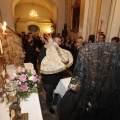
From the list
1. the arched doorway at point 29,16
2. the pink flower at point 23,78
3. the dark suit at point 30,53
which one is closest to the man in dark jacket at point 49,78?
the pink flower at point 23,78

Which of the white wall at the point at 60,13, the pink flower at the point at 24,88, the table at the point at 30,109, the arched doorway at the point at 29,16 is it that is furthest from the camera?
the arched doorway at the point at 29,16

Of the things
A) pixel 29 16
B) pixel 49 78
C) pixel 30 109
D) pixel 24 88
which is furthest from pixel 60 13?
pixel 30 109

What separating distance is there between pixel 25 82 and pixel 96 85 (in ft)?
3.44

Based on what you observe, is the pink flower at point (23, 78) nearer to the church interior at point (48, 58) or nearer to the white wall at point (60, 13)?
the church interior at point (48, 58)

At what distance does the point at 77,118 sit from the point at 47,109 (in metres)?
1.24

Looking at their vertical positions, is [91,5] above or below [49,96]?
above

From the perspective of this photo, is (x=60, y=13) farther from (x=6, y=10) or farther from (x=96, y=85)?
(x=96, y=85)

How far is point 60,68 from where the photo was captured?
2.04 metres

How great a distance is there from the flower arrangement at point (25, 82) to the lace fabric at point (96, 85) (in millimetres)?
568

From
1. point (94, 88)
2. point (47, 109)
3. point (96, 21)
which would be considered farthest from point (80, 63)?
point (96, 21)

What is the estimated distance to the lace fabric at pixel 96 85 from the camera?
1.43 m

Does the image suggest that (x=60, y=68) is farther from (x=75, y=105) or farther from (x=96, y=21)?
(x=96, y=21)

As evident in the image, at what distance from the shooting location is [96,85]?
1.52 metres

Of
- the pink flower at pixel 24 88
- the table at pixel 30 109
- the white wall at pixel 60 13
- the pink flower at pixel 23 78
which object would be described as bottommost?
the table at pixel 30 109
